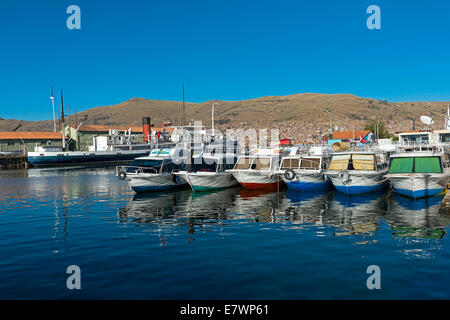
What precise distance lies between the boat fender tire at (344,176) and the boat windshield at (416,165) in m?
3.68

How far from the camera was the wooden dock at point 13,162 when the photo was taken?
75.3 metres

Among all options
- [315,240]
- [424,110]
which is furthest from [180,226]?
[424,110]

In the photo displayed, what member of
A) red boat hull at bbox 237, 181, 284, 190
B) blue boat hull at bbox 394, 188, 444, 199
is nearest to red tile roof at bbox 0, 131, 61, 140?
red boat hull at bbox 237, 181, 284, 190

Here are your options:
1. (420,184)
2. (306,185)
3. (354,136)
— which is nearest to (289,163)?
(306,185)

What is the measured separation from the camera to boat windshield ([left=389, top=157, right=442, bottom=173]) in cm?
2539

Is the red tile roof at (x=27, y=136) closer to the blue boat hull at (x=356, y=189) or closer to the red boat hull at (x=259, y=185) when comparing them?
the red boat hull at (x=259, y=185)

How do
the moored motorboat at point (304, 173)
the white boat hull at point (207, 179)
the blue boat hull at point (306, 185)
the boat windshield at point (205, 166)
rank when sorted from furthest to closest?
the boat windshield at point (205, 166) → the white boat hull at point (207, 179) → the blue boat hull at point (306, 185) → the moored motorboat at point (304, 173)

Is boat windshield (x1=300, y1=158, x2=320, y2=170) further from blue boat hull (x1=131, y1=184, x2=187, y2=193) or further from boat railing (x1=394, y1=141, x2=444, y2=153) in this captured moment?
blue boat hull (x1=131, y1=184, x2=187, y2=193)

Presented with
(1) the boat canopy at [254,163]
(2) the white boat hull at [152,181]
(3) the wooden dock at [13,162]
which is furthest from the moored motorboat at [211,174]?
(3) the wooden dock at [13,162]

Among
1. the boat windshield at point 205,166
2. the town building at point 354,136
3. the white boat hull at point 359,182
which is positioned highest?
the town building at point 354,136

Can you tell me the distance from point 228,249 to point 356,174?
1635 centimetres

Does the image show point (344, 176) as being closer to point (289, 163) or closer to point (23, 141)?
point (289, 163)

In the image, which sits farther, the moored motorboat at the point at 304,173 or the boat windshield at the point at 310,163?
the boat windshield at the point at 310,163

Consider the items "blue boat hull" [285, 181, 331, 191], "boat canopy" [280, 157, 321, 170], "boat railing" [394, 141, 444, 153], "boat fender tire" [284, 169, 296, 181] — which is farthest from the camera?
"boat railing" [394, 141, 444, 153]
